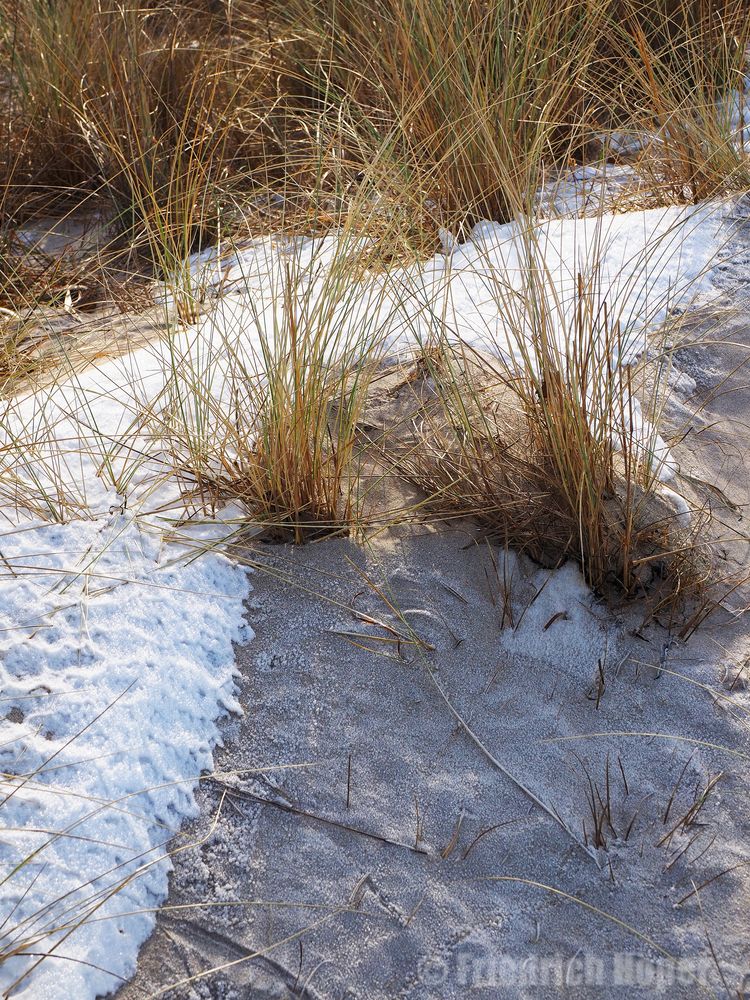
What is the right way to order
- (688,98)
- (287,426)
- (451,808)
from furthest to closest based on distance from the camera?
(688,98)
(287,426)
(451,808)

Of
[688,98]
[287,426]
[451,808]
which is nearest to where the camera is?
[451,808]

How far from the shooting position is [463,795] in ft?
4.28

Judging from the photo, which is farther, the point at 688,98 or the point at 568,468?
the point at 688,98

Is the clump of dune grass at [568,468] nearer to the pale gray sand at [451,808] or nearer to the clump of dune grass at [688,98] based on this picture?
the pale gray sand at [451,808]

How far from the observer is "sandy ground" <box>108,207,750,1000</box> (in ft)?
3.70

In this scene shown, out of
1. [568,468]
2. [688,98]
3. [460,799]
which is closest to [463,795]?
[460,799]

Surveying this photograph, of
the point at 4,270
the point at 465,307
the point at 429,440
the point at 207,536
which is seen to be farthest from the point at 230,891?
the point at 4,270

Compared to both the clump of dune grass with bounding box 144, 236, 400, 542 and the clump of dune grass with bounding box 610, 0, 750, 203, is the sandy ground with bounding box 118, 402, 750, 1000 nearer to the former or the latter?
the clump of dune grass with bounding box 144, 236, 400, 542

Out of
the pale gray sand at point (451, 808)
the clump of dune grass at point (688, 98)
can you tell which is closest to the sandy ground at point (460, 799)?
the pale gray sand at point (451, 808)

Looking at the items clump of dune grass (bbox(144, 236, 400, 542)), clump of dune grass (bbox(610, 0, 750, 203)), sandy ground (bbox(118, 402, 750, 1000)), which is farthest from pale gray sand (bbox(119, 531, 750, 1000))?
clump of dune grass (bbox(610, 0, 750, 203))

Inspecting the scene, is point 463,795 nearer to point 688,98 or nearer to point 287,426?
point 287,426

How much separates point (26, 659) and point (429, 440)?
87 centimetres

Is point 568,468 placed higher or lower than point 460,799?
higher

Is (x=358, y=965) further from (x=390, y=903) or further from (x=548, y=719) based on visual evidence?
(x=548, y=719)
